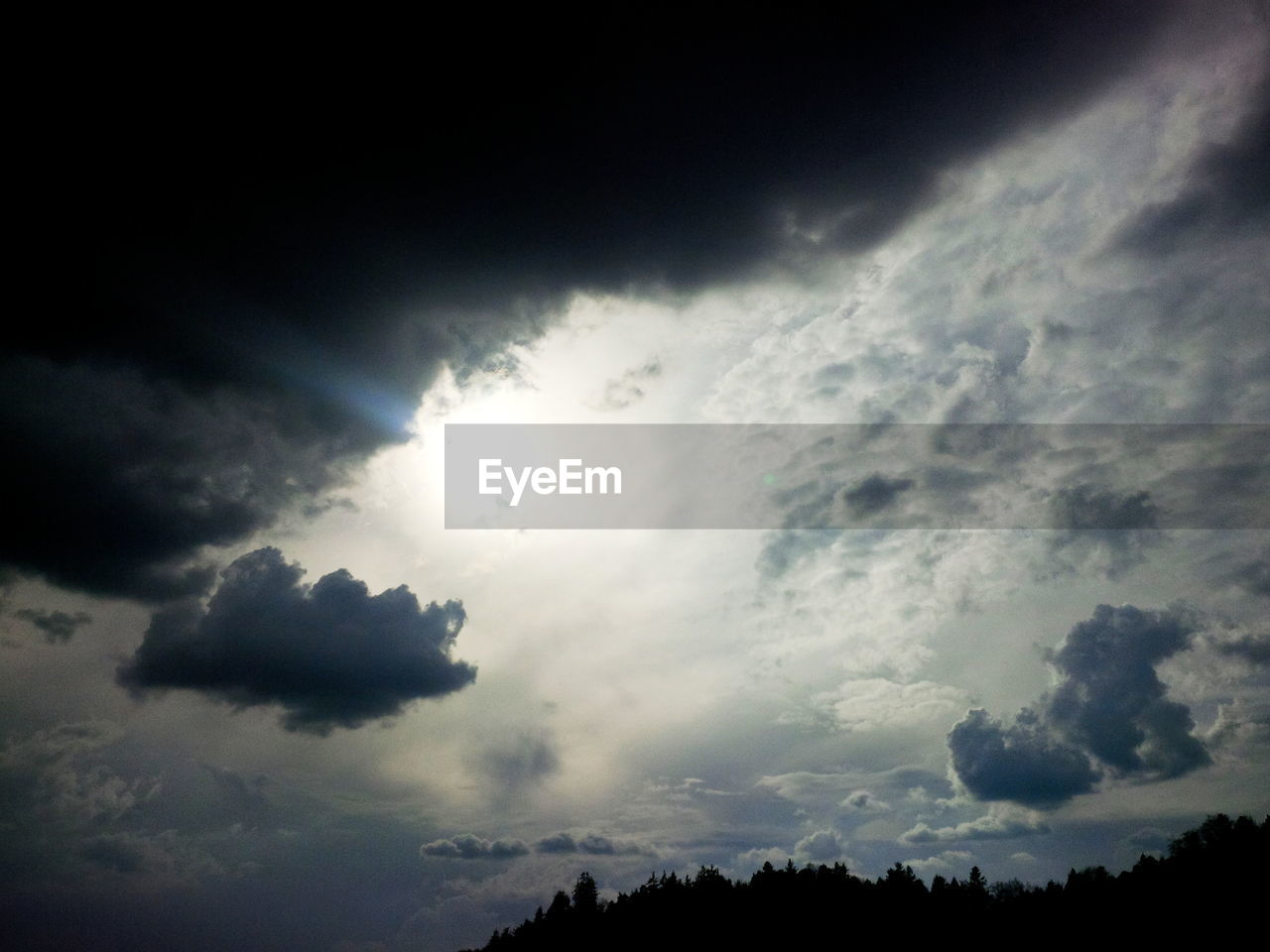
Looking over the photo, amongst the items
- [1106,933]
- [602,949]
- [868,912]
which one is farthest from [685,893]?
[1106,933]

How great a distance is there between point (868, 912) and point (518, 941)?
115095 mm

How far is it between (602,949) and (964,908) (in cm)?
7931

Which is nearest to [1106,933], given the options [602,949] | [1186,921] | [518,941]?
[1186,921]

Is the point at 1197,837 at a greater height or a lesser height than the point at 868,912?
greater

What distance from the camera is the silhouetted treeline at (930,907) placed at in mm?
89375

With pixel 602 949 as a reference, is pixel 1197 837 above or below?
above

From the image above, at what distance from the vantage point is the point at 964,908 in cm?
12238

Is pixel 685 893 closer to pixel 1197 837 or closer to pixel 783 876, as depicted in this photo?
pixel 783 876

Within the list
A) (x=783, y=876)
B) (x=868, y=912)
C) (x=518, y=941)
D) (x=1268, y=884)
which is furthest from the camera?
(x=518, y=941)

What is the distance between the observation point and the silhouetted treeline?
89375 mm

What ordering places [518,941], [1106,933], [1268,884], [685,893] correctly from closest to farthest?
1. [1268,884]
2. [1106,933]
3. [685,893]
4. [518,941]

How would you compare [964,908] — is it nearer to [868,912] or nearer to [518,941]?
[868,912]

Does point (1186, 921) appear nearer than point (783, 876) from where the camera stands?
Yes

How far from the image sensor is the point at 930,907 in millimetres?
120375
